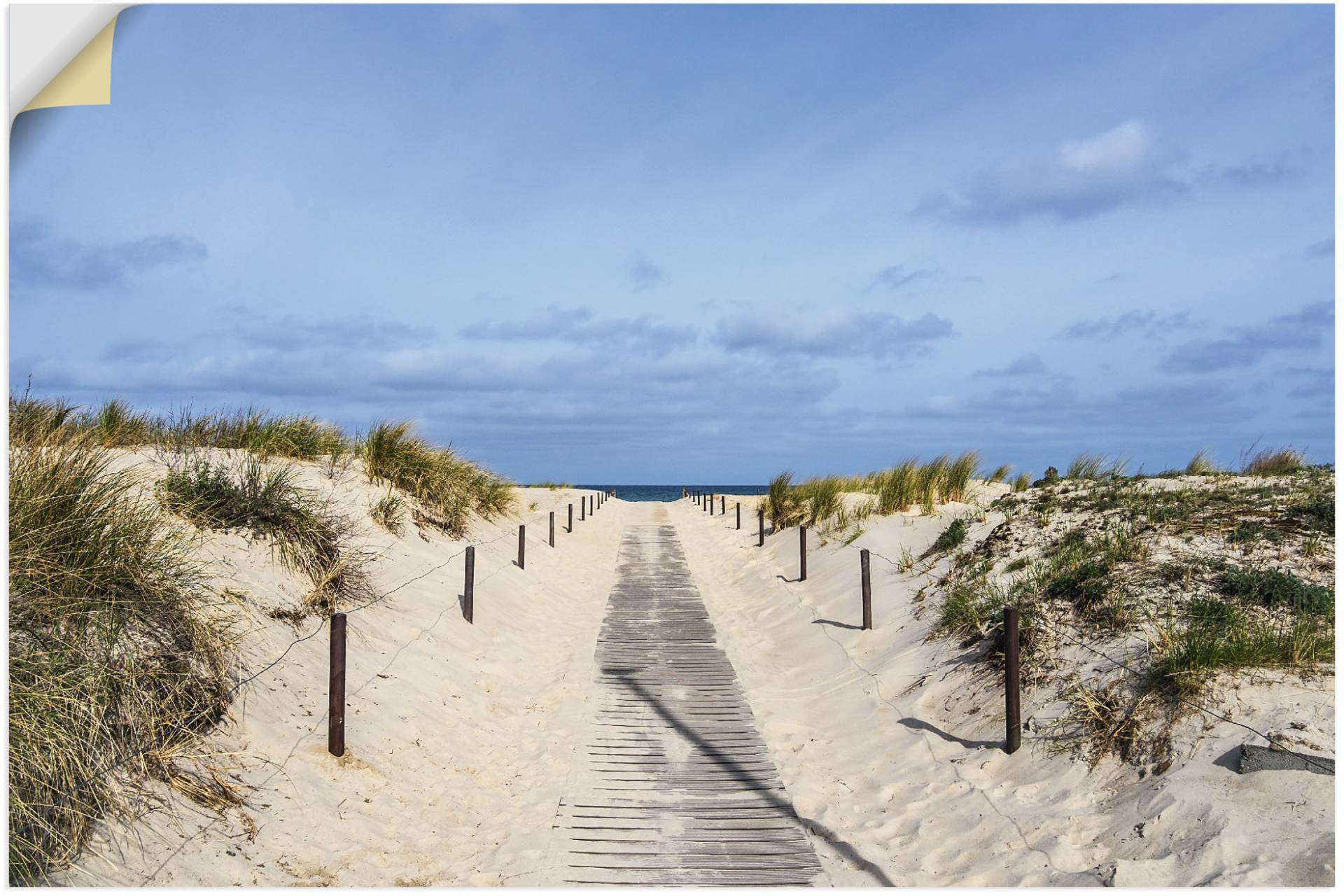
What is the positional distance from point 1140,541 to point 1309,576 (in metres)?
1.73

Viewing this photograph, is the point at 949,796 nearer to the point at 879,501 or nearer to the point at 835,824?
the point at 835,824

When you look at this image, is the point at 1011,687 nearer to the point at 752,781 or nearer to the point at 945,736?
the point at 945,736

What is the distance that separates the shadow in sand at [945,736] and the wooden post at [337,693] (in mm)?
4692

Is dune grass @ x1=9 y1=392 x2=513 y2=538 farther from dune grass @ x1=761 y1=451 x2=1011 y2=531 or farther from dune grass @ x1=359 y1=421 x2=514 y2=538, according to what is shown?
dune grass @ x1=761 y1=451 x2=1011 y2=531

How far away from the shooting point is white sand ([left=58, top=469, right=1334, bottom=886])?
419cm

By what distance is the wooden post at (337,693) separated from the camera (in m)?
5.64

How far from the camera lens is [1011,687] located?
577 cm

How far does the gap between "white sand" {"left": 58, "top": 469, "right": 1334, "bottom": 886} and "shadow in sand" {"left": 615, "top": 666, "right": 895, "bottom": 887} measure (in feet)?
0.10

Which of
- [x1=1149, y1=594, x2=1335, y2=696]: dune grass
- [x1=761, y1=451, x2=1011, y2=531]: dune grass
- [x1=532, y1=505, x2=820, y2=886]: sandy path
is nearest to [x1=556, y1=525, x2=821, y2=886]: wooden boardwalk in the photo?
[x1=532, y1=505, x2=820, y2=886]: sandy path

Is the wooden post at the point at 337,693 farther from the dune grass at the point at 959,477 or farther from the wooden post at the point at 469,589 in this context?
the dune grass at the point at 959,477

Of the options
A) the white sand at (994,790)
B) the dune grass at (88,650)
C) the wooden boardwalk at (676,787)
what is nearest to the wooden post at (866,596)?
the white sand at (994,790)

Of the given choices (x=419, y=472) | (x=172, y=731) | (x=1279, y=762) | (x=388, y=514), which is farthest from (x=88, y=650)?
(x=419, y=472)

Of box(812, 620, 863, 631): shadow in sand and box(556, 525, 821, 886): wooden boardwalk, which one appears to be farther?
box(812, 620, 863, 631): shadow in sand

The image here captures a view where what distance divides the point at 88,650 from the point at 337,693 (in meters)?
1.61
